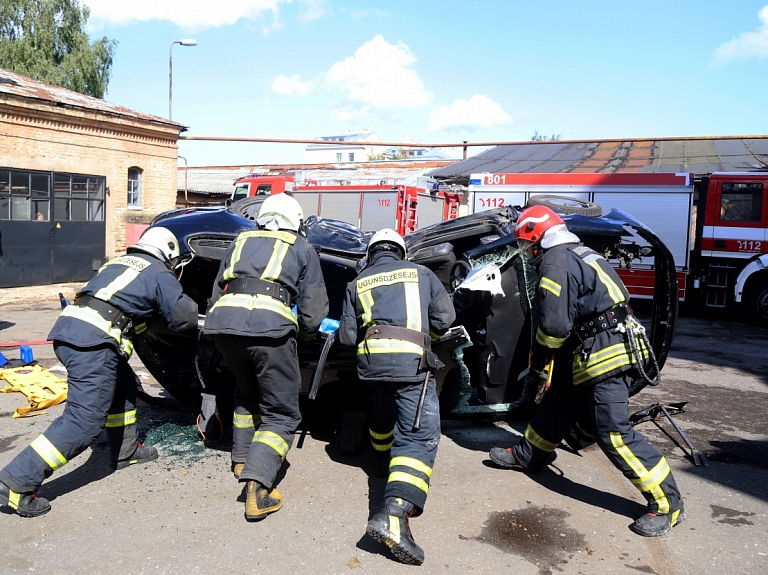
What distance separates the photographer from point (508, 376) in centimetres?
442

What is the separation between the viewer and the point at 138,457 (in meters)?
4.16

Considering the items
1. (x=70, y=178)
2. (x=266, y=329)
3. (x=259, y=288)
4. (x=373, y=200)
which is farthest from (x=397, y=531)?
(x=70, y=178)

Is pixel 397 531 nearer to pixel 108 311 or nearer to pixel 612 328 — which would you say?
pixel 612 328

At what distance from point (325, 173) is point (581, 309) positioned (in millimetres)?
18891

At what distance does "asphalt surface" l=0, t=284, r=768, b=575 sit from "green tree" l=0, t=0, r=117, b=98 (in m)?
27.3

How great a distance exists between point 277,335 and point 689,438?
3302 millimetres

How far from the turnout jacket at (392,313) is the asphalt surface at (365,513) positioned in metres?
0.84

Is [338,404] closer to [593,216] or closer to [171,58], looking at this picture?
[593,216]

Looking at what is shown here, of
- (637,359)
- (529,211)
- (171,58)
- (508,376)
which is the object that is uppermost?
(171,58)

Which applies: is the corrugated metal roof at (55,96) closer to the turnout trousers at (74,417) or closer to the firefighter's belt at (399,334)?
the turnout trousers at (74,417)

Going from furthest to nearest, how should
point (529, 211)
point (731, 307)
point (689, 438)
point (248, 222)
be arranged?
1. point (731, 307)
2. point (248, 222)
3. point (689, 438)
4. point (529, 211)

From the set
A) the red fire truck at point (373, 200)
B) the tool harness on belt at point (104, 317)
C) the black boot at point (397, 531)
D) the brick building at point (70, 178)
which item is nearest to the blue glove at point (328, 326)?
the tool harness on belt at point (104, 317)

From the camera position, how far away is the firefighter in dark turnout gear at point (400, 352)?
324 centimetres

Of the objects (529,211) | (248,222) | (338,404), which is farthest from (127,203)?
(529,211)
